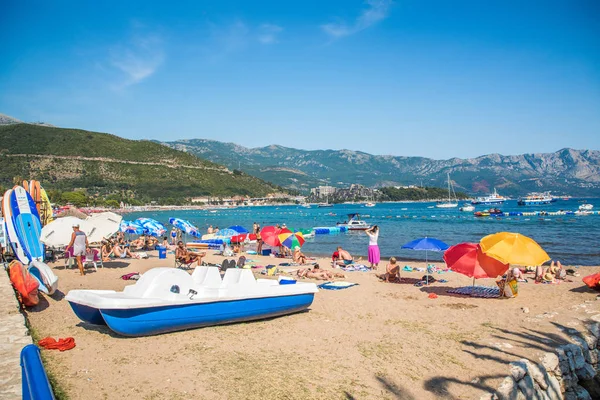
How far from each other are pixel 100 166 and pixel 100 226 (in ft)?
420

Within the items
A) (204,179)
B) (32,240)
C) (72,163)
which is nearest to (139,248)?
(32,240)

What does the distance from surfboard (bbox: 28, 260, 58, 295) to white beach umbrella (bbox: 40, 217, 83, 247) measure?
557 cm

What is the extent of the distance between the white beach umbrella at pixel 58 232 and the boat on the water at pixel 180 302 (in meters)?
9.14

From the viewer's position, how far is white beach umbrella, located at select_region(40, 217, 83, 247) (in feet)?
51.5

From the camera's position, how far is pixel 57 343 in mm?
6992

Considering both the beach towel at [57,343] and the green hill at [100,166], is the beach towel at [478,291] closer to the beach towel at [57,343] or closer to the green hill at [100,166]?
the beach towel at [57,343]

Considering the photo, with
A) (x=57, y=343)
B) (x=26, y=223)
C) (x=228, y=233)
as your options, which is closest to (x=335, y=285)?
(x=57, y=343)

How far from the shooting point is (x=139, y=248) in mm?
26016

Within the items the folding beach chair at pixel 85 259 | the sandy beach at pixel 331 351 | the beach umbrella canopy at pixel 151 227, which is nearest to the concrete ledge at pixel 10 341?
the sandy beach at pixel 331 351

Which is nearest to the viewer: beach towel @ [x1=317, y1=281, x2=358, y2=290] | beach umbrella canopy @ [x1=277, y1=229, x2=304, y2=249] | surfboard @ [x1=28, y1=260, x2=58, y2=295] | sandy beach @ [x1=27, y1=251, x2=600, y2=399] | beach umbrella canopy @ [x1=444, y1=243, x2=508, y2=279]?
sandy beach @ [x1=27, y1=251, x2=600, y2=399]

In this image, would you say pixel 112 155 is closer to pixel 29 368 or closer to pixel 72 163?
pixel 72 163

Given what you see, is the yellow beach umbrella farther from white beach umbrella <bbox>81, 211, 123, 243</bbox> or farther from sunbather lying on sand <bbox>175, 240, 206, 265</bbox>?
white beach umbrella <bbox>81, 211, 123, 243</bbox>

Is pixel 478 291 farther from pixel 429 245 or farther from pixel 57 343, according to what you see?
pixel 57 343

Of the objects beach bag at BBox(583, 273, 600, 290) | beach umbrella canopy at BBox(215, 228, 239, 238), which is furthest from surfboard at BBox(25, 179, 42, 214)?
beach bag at BBox(583, 273, 600, 290)
